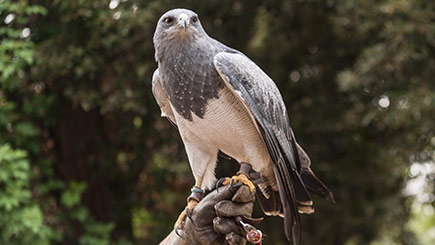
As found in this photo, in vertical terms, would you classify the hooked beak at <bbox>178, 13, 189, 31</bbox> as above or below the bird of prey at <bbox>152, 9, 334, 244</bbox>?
above

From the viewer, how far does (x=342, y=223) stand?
7254 mm

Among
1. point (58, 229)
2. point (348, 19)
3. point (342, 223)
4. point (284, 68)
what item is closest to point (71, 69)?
point (58, 229)

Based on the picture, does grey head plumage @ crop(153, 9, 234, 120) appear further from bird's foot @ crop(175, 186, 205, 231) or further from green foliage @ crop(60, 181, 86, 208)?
green foliage @ crop(60, 181, 86, 208)

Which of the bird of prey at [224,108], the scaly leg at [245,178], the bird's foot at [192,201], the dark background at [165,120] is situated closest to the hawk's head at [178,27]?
the bird of prey at [224,108]

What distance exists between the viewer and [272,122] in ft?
10.3

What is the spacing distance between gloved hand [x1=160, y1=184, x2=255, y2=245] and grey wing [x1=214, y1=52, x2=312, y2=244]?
0.21 metres

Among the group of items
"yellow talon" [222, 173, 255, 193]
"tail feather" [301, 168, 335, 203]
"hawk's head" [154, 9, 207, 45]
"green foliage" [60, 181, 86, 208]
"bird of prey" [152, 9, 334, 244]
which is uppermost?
"hawk's head" [154, 9, 207, 45]

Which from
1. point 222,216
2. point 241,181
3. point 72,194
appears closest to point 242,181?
point 241,181

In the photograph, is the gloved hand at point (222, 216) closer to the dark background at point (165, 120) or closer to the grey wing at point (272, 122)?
the grey wing at point (272, 122)

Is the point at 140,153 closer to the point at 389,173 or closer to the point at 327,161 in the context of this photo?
the point at 327,161

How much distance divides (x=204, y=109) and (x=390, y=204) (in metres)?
4.83

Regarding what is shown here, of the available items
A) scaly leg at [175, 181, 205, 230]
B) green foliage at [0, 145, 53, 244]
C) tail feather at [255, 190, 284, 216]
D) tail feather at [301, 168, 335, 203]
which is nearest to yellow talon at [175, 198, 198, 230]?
scaly leg at [175, 181, 205, 230]

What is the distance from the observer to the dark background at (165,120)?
17.1 ft

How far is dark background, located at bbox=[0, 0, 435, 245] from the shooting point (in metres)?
5.20
